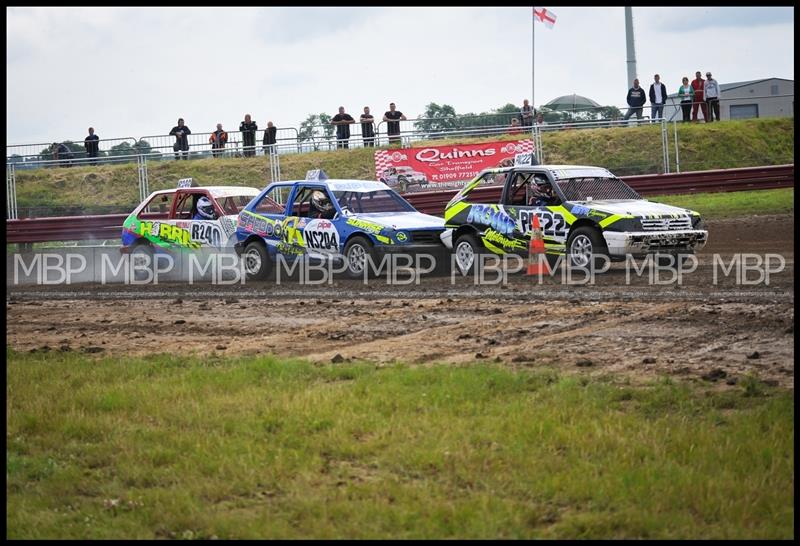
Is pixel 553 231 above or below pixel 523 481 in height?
above

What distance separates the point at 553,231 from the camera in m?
15.1

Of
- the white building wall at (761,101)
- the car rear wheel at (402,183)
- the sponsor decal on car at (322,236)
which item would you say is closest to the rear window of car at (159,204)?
the sponsor decal on car at (322,236)

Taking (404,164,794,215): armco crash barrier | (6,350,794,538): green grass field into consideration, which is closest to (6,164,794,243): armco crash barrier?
(404,164,794,215): armco crash barrier

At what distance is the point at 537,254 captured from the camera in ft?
50.4

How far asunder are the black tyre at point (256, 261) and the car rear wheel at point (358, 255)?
4.68 feet

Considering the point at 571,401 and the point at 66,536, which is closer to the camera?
the point at 66,536

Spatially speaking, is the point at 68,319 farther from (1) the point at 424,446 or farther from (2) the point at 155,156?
(2) the point at 155,156

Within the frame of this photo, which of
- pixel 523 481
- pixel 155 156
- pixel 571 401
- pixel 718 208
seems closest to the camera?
pixel 523 481

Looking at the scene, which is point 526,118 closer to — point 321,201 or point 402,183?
point 402,183

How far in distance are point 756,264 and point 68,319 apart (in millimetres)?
9290

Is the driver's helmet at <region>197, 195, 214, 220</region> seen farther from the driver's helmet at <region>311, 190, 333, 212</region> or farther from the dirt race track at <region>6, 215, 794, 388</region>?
the driver's helmet at <region>311, 190, 333, 212</region>

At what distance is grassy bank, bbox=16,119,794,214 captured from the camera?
28.5 meters

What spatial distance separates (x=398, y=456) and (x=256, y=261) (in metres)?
11.0

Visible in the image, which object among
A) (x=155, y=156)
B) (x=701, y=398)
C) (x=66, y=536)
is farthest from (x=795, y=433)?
(x=155, y=156)
